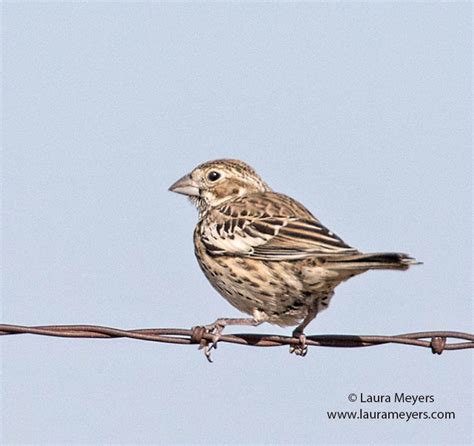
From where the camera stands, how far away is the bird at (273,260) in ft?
23.6

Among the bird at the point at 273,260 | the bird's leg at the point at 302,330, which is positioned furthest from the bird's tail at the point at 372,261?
the bird's leg at the point at 302,330

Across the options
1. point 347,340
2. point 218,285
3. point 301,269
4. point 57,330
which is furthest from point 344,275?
point 57,330

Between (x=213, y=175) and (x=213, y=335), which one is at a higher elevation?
(x=213, y=175)

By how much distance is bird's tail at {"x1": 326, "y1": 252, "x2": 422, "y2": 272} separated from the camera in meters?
6.08

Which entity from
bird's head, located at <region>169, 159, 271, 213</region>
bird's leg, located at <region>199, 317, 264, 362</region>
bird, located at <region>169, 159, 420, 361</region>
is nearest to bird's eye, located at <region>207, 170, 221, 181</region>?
bird's head, located at <region>169, 159, 271, 213</region>

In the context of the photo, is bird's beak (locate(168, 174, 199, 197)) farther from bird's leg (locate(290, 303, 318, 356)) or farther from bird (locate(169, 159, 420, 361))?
bird's leg (locate(290, 303, 318, 356))

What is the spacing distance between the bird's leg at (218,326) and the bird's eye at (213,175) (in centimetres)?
201

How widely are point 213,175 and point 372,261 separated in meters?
3.30

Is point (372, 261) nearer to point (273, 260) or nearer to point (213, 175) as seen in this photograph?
point (273, 260)

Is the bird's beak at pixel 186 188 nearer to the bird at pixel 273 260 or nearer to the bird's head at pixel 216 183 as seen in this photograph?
the bird's head at pixel 216 183

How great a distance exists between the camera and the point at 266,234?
25.9 ft

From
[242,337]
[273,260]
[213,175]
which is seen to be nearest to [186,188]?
[213,175]

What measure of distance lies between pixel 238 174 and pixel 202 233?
1163 mm

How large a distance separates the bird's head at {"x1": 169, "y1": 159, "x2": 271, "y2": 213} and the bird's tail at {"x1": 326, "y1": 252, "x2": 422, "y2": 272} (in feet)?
7.88
